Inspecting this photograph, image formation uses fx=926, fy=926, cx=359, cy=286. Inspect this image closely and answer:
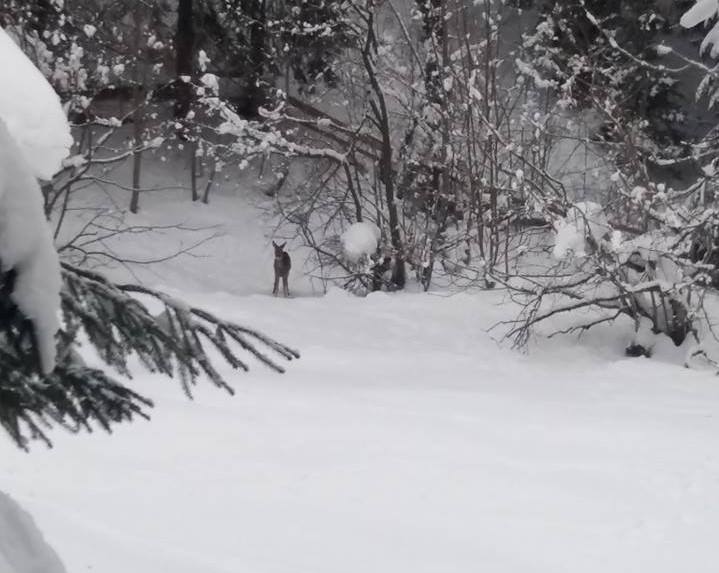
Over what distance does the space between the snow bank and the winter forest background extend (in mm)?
22

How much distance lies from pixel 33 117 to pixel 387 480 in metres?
3.86

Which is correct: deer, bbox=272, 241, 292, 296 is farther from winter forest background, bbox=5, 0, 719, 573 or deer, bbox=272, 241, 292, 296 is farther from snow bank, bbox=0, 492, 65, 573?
snow bank, bbox=0, 492, 65, 573

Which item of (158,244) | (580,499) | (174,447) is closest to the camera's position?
(580,499)

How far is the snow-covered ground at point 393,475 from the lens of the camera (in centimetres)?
432

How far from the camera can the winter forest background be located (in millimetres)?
2338

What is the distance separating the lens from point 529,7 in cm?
2192

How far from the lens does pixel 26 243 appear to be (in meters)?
1.76

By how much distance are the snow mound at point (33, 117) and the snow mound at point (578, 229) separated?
792 centimetres

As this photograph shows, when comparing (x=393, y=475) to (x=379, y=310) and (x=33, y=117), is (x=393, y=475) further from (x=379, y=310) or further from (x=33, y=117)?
(x=379, y=310)

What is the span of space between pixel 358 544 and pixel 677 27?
17.7 metres

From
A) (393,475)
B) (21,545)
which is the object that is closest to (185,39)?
(393,475)

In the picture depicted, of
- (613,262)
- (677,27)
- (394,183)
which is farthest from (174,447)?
(677,27)

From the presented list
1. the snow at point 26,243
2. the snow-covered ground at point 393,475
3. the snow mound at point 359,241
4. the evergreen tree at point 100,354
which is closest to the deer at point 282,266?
the snow mound at point 359,241

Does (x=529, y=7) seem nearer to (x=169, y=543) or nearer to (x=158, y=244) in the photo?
(x=158, y=244)
